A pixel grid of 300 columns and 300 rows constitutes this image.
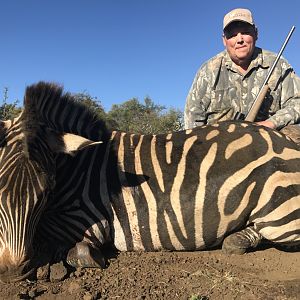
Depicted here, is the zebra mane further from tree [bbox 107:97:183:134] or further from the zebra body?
tree [bbox 107:97:183:134]

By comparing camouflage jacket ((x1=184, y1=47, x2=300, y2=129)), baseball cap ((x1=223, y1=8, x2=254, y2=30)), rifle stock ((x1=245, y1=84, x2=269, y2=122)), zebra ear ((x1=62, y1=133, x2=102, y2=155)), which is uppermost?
baseball cap ((x1=223, y1=8, x2=254, y2=30))

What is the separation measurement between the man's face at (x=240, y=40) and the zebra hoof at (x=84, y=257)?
3293mm

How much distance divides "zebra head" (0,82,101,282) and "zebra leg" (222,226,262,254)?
1481mm

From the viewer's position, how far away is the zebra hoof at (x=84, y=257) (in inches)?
123

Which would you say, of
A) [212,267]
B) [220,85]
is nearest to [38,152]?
[212,267]

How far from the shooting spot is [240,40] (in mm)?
5188

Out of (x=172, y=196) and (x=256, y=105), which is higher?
(x=256, y=105)

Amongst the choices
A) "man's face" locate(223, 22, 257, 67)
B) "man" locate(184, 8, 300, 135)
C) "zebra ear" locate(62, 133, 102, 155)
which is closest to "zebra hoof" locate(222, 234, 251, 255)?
"zebra ear" locate(62, 133, 102, 155)

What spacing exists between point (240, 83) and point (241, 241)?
2.72 meters

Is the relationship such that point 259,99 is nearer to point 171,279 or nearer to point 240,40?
point 240,40

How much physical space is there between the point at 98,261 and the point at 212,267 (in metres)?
0.89

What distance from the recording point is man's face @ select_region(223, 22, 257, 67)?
5.19 m

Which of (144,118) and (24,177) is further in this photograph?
(144,118)

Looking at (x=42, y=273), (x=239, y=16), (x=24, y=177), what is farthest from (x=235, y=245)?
(x=239, y=16)
